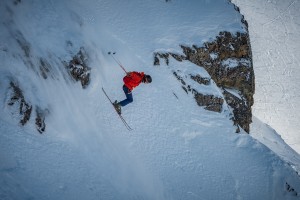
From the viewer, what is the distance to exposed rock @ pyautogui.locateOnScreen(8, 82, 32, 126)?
732cm

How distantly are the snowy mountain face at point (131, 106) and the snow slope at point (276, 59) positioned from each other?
50.0 feet

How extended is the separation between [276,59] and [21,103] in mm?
32509

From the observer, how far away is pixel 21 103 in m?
7.47

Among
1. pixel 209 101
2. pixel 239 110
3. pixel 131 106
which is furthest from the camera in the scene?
pixel 239 110

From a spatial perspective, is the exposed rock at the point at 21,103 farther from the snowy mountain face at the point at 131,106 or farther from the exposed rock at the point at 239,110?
the exposed rock at the point at 239,110

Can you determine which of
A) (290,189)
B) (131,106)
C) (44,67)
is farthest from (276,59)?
(44,67)

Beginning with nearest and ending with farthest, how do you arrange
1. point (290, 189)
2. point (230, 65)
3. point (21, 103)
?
1. point (21, 103)
2. point (290, 189)
3. point (230, 65)

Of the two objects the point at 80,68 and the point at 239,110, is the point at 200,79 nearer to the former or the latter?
the point at 239,110

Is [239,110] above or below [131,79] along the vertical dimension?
below

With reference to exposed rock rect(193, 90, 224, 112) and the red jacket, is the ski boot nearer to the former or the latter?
the red jacket

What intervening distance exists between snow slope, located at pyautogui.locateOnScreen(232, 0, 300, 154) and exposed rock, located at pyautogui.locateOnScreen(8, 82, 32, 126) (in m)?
27.4

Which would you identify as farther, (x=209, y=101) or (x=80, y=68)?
(x=209, y=101)

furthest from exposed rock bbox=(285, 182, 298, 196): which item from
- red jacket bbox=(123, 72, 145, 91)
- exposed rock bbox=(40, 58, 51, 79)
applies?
exposed rock bbox=(40, 58, 51, 79)

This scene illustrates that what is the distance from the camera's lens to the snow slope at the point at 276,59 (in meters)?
31.3
